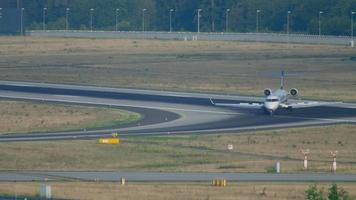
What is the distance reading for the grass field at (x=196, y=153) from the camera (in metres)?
69.9

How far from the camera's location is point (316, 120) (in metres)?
94.4

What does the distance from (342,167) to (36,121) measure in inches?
1288

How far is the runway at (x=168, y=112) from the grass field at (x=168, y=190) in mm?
23495

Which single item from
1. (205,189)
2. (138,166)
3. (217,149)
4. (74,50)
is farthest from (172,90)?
(74,50)

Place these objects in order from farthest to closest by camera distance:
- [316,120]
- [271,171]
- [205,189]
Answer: [316,120] → [271,171] → [205,189]

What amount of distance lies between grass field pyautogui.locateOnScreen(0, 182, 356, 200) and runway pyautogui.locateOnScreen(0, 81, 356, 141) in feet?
77.1

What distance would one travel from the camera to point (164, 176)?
65.2m

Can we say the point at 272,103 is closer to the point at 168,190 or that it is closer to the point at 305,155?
the point at 305,155

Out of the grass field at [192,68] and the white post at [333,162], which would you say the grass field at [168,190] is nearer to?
the white post at [333,162]

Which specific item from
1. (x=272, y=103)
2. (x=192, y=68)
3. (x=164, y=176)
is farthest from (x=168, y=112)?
(x=192, y=68)

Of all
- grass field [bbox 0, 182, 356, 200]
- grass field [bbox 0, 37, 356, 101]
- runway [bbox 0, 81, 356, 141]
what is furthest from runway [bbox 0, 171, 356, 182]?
grass field [bbox 0, 37, 356, 101]

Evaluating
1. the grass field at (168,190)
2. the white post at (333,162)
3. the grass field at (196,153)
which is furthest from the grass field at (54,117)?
the grass field at (168,190)

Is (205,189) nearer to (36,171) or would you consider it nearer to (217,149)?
(36,171)

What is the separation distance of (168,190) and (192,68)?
97871 mm
